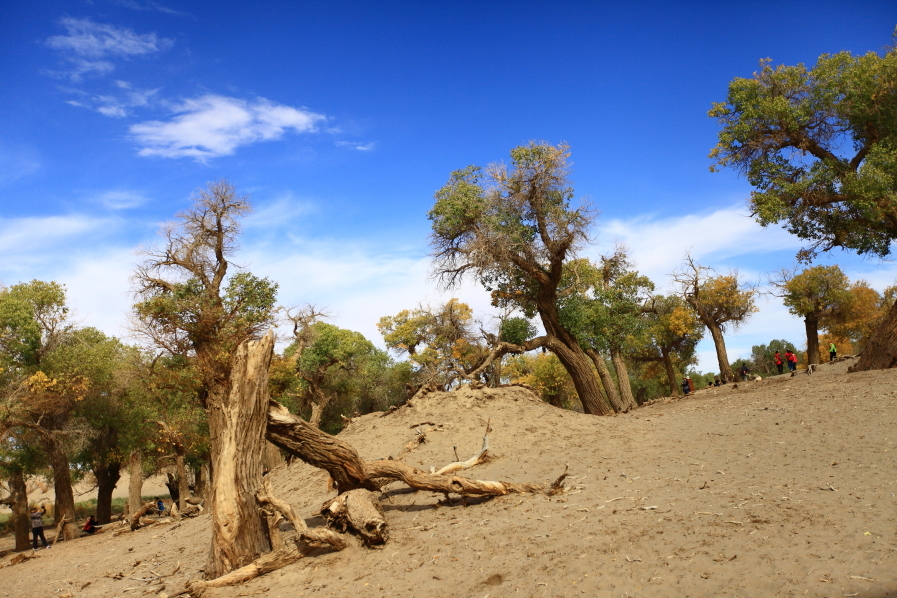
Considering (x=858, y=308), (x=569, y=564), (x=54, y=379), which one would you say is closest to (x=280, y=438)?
(x=569, y=564)

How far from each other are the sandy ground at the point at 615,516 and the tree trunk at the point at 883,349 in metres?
3.02

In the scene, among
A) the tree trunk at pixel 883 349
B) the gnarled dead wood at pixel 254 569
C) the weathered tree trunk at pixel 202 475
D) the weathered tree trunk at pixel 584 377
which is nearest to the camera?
the gnarled dead wood at pixel 254 569

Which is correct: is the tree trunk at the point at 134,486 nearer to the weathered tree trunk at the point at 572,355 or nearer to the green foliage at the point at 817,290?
the weathered tree trunk at the point at 572,355

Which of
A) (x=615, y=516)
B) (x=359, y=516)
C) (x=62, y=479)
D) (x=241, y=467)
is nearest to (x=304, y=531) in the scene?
(x=359, y=516)

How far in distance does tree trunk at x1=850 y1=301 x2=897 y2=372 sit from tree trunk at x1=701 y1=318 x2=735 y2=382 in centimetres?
1295

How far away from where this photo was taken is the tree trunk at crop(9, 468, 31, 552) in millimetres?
21125

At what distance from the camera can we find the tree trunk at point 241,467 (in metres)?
7.10

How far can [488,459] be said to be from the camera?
33.0 feet

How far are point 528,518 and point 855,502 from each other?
11.4ft

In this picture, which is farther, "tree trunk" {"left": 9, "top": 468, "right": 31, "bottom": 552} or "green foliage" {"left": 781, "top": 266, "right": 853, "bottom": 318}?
"green foliage" {"left": 781, "top": 266, "right": 853, "bottom": 318}

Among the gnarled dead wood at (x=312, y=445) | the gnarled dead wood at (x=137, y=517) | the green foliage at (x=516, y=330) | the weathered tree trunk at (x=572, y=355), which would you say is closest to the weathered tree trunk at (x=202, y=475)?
the gnarled dead wood at (x=137, y=517)

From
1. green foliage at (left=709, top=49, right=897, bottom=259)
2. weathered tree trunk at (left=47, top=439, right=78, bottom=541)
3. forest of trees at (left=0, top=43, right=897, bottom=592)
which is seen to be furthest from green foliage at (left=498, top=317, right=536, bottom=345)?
weathered tree trunk at (left=47, top=439, right=78, bottom=541)

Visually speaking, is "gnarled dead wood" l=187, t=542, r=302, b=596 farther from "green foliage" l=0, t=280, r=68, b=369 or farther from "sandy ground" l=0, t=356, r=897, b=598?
"green foliage" l=0, t=280, r=68, b=369

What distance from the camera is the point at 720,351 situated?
29672 millimetres
